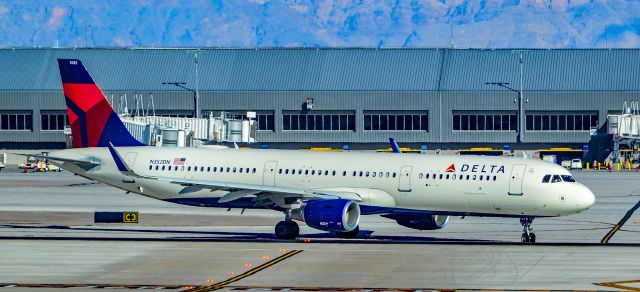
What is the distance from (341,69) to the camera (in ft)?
533

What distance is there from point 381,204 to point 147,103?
342 ft

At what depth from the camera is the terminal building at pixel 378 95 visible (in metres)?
158

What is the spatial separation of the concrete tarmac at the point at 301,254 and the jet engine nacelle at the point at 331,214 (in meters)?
0.82

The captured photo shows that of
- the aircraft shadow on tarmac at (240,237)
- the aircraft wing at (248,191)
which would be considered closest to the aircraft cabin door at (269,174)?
the aircraft wing at (248,191)

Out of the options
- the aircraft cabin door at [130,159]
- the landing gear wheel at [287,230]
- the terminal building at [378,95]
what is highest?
the terminal building at [378,95]

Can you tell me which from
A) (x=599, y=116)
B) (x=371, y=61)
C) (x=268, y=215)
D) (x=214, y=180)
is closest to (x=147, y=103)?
(x=371, y=61)

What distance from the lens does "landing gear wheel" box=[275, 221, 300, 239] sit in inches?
2359

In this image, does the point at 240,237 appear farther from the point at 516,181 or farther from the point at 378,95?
the point at 378,95

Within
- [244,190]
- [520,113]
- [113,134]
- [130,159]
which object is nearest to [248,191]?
[244,190]

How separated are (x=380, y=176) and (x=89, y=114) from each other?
15912 millimetres

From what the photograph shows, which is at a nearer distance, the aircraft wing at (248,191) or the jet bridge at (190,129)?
the aircraft wing at (248,191)

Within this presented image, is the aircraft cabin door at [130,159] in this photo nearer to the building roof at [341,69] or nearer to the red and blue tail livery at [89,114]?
the red and blue tail livery at [89,114]

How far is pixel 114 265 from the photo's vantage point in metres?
48.4

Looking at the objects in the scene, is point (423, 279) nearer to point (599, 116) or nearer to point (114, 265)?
point (114, 265)
